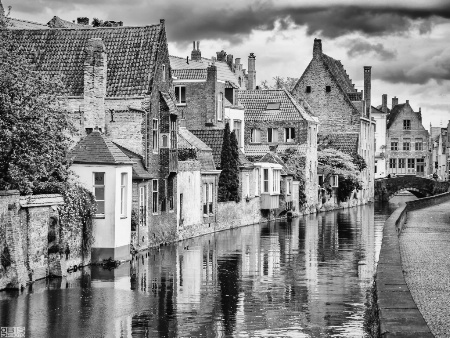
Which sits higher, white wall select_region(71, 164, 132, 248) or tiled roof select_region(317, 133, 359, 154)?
tiled roof select_region(317, 133, 359, 154)

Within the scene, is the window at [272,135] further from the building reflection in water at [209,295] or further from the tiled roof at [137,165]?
the tiled roof at [137,165]

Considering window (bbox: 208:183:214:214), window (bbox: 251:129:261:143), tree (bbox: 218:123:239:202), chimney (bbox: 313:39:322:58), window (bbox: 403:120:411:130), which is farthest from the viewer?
window (bbox: 403:120:411:130)

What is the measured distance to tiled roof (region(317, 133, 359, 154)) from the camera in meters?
103

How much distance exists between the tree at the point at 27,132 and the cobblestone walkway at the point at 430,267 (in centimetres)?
1253

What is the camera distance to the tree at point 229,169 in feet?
203

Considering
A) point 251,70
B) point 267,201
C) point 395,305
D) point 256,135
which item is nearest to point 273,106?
point 256,135

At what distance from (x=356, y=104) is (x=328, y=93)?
15.1 ft

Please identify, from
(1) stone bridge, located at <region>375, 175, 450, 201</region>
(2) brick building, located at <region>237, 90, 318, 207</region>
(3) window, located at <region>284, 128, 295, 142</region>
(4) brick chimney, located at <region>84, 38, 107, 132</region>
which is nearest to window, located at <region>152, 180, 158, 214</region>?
(4) brick chimney, located at <region>84, 38, 107, 132</region>

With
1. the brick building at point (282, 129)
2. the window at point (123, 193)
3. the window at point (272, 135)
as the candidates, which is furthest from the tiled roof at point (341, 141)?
the window at point (123, 193)

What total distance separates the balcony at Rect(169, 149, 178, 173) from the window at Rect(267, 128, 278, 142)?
38624 mm

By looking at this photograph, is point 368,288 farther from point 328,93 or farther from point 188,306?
point 328,93

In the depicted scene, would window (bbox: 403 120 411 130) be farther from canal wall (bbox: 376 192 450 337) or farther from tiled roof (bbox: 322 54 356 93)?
canal wall (bbox: 376 192 450 337)

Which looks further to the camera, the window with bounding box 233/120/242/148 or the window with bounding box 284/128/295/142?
the window with bounding box 284/128/295/142

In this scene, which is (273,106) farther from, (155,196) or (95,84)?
(95,84)
